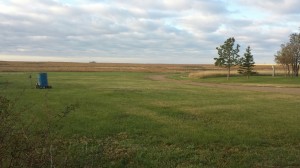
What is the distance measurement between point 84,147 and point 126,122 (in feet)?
11.9

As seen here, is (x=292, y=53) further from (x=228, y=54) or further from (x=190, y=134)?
(x=190, y=134)

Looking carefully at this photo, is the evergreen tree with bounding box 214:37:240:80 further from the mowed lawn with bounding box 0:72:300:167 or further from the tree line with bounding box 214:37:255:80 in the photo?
the mowed lawn with bounding box 0:72:300:167

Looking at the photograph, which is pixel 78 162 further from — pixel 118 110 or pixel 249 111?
pixel 249 111

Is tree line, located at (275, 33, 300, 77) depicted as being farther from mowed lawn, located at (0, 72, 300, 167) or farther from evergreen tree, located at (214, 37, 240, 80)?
mowed lawn, located at (0, 72, 300, 167)

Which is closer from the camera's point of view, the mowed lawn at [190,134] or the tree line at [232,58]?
the mowed lawn at [190,134]

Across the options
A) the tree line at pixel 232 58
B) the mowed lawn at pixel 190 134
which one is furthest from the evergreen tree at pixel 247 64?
the mowed lawn at pixel 190 134

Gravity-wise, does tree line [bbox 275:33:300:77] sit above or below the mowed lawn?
above

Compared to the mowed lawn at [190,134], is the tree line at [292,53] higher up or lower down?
higher up

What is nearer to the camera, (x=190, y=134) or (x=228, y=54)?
(x=190, y=134)

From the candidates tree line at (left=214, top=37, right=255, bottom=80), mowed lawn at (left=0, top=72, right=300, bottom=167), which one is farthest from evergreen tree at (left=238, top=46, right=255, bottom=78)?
mowed lawn at (left=0, top=72, right=300, bottom=167)

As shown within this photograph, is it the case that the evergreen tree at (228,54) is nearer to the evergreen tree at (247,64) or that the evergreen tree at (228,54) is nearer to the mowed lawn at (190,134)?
the evergreen tree at (247,64)

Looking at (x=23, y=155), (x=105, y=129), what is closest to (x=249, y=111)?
(x=105, y=129)

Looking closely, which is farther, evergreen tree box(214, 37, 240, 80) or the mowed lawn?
evergreen tree box(214, 37, 240, 80)

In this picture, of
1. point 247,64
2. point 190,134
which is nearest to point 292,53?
point 247,64
